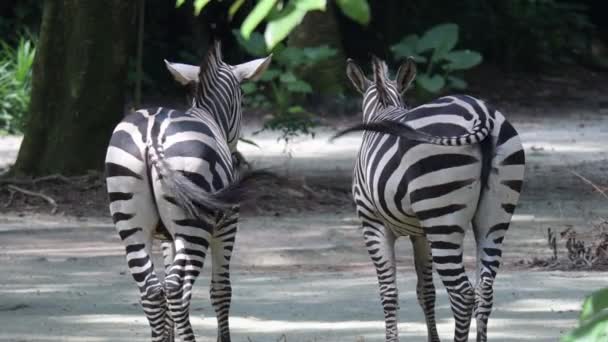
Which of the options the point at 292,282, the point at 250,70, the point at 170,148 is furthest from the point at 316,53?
the point at 170,148

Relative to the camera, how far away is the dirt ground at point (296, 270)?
729 centimetres

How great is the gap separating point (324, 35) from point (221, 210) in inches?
A: 634

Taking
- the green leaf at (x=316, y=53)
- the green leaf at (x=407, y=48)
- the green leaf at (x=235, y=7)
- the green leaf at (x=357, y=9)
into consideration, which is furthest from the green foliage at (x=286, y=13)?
the green leaf at (x=407, y=48)

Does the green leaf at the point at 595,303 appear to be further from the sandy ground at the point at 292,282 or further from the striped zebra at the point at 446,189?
the sandy ground at the point at 292,282

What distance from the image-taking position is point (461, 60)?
21531 mm

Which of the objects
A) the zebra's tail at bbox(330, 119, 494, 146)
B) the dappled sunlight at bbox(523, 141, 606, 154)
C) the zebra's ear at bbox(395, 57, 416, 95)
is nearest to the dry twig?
Answer: the zebra's ear at bbox(395, 57, 416, 95)

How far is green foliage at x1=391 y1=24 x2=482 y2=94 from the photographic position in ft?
69.5

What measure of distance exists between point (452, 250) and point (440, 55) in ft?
53.5

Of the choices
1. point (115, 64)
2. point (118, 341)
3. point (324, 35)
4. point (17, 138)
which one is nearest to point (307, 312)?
point (118, 341)

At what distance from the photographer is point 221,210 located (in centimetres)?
560

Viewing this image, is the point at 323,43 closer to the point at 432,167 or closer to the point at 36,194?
the point at 36,194

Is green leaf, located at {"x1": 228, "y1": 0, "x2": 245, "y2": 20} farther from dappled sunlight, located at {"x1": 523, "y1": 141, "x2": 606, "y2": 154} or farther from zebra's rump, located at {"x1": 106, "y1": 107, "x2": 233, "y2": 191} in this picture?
dappled sunlight, located at {"x1": 523, "y1": 141, "x2": 606, "y2": 154}

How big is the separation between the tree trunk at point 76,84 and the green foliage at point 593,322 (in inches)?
424

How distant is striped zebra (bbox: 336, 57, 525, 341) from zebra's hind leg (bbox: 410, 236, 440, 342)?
393mm
